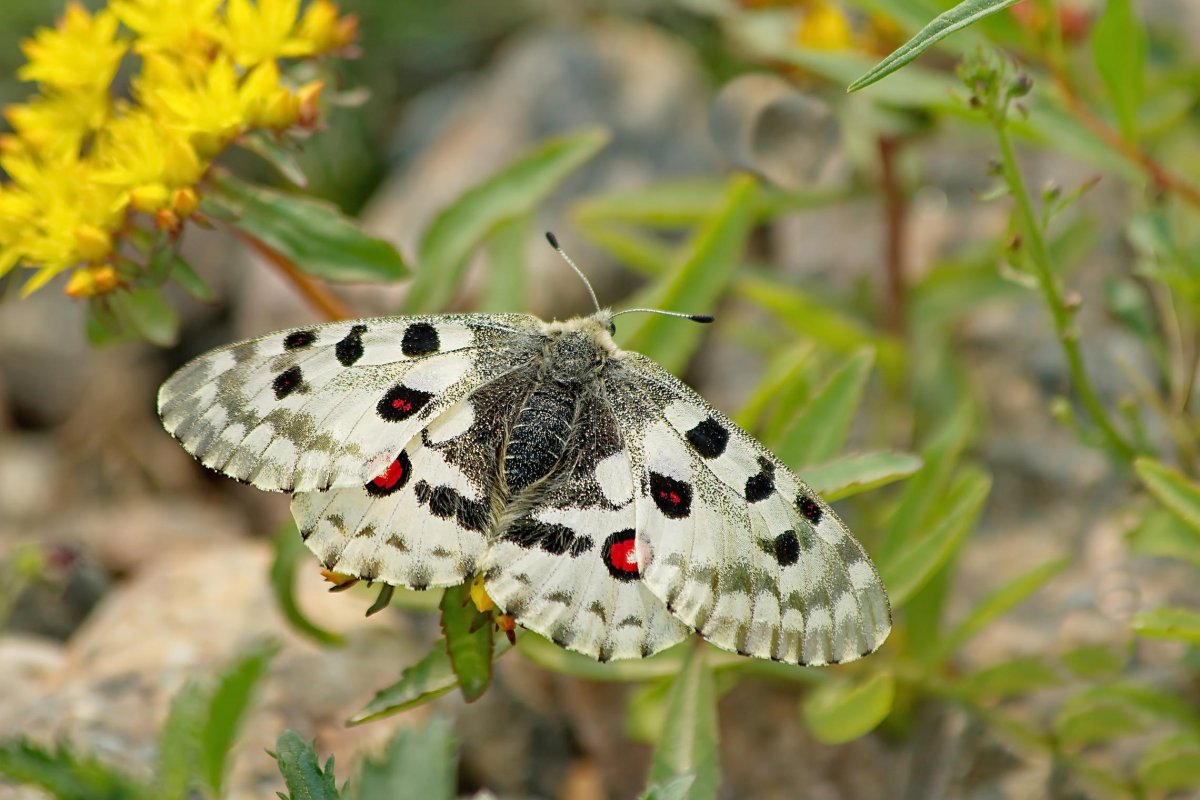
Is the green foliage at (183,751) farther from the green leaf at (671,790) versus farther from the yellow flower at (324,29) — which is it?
the yellow flower at (324,29)

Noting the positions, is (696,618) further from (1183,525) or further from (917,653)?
(1183,525)

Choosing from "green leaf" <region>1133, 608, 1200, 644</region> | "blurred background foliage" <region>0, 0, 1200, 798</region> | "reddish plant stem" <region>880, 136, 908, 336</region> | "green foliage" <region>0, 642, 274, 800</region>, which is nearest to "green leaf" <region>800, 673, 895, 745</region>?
"blurred background foliage" <region>0, 0, 1200, 798</region>

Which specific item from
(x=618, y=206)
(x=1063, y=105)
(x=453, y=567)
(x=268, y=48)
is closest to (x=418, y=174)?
(x=618, y=206)

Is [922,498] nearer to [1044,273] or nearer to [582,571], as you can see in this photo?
[1044,273]

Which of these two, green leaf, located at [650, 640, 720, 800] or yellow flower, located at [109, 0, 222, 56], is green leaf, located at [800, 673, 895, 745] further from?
yellow flower, located at [109, 0, 222, 56]

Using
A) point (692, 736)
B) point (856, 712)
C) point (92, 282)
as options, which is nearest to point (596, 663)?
point (692, 736)

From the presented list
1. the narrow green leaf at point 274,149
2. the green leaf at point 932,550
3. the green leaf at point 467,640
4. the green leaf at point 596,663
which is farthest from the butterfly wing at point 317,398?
the green leaf at point 932,550
